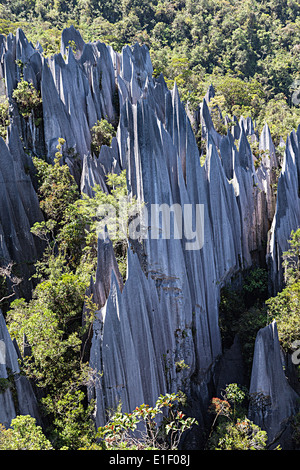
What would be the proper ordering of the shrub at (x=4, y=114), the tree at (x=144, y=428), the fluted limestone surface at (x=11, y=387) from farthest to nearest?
the shrub at (x=4, y=114) < the fluted limestone surface at (x=11, y=387) < the tree at (x=144, y=428)

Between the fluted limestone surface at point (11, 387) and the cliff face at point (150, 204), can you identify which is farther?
the cliff face at point (150, 204)

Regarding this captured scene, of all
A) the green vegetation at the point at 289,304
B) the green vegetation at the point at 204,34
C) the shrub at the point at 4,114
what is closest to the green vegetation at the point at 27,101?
the shrub at the point at 4,114

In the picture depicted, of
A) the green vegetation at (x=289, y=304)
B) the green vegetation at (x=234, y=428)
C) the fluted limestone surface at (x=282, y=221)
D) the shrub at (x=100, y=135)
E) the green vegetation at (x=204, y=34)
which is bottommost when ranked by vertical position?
the green vegetation at (x=234, y=428)

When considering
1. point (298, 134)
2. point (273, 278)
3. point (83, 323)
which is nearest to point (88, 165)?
point (83, 323)

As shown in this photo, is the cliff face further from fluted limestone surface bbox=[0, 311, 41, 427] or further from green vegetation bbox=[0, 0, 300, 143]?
green vegetation bbox=[0, 0, 300, 143]

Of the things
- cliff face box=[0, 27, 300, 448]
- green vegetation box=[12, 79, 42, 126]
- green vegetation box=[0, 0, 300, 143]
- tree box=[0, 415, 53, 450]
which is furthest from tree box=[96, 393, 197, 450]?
green vegetation box=[0, 0, 300, 143]

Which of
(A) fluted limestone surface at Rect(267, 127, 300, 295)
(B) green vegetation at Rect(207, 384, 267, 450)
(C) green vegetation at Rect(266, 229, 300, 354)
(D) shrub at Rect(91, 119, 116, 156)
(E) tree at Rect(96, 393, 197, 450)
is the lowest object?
(B) green vegetation at Rect(207, 384, 267, 450)

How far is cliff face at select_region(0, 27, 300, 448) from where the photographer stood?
12.2m

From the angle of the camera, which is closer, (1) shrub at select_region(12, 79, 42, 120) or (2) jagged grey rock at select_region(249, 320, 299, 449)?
(2) jagged grey rock at select_region(249, 320, 299, 449)

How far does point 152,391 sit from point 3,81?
1830cm

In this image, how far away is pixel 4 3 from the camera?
4744cm

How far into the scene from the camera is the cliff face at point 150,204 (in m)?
12.2

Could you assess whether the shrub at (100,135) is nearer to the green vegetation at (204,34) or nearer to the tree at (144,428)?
the tree at (144,428)

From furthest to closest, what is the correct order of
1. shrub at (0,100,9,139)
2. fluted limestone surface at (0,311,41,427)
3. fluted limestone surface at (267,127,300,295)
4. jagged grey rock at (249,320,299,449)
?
shrub at (0,100,9,139) < fluted limestone surface at (267,127,300,295) < jagged grey rock at (249,320,299,449) < fluted limestone surface at (0,311,41,427)
